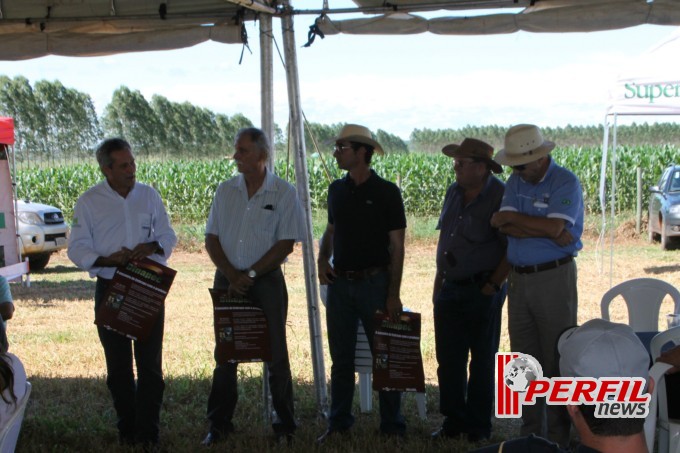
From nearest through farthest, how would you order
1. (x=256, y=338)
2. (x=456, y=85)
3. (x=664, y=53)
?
1. (x=256, y=338)
2. (x=664, y=53)
3. (x=456, y=85)

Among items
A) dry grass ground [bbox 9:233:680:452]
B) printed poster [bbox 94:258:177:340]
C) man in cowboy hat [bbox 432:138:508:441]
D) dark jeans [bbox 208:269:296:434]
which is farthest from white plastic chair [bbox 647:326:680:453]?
printed poster [bbox 94:258:177:340]

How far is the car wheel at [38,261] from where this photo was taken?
47.7 ft

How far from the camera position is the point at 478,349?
16.2ft

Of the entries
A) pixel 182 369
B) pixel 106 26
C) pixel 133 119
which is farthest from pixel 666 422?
pixel 133 119

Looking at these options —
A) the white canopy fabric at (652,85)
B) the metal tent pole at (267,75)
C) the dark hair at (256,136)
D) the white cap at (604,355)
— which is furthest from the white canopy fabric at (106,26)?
the white canopy fabric at (652,85)

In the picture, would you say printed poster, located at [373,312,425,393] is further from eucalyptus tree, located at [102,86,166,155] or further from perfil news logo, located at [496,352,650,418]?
eucalyptus tree, located at [102,86,166,155]

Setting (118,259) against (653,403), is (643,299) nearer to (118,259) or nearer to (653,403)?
(653,403)

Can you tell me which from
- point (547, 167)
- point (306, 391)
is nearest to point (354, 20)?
point (547, 167)

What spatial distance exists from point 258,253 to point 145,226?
71cm

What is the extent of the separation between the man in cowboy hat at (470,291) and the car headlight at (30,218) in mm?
10892

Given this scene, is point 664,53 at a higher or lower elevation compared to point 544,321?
higher

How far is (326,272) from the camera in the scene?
5.01 meters

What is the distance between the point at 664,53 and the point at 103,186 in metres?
6.53

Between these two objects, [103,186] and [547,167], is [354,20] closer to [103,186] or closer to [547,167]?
[547,167]
